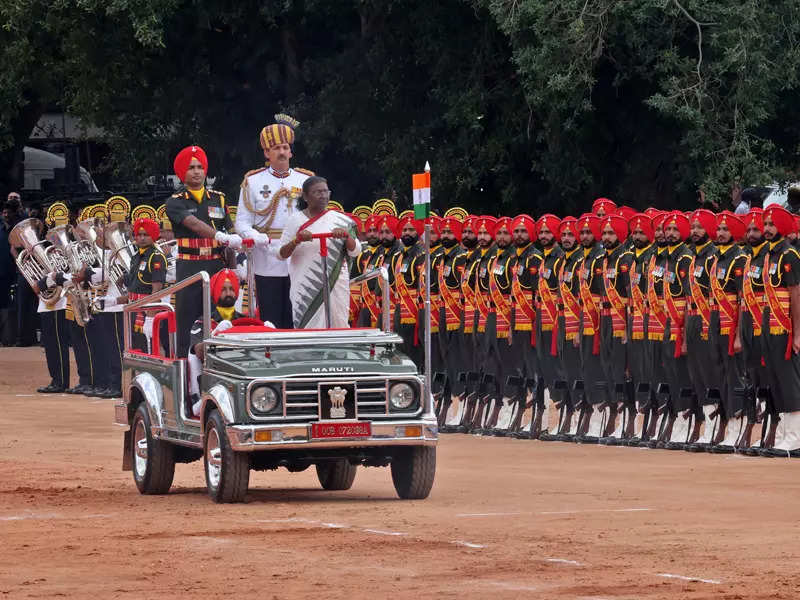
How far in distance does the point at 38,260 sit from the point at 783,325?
492 inches

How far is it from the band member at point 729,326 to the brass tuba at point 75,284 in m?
10.8

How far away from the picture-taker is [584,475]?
17188 mm

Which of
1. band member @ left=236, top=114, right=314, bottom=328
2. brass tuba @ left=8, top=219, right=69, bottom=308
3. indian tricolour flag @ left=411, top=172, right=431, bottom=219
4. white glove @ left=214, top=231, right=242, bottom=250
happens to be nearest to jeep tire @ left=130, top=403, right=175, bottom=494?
white glove @ left=214, top=231, right=242, bottom=250

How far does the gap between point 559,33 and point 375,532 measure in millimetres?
14893

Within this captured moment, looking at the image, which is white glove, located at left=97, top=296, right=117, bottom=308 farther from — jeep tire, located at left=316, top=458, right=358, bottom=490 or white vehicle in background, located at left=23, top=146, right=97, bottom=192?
white vehicle in background, located at left=23, top=146, right=97, bottom=192

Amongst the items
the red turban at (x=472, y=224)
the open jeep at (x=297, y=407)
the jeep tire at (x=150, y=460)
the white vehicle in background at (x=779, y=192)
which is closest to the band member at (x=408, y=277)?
the red turban at (x=472, y=224)

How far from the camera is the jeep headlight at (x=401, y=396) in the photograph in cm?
1462

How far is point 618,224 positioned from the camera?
2081 centimetres

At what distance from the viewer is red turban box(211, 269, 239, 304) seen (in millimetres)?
15570

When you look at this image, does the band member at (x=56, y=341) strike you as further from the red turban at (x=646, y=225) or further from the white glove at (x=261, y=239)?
the white glove at (x=261, y=239)

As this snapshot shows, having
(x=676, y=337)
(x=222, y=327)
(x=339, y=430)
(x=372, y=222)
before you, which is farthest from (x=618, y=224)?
(x=339, y=430)

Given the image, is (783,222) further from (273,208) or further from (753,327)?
(273,208)

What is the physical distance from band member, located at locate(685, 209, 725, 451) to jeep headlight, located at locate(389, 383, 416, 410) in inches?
214

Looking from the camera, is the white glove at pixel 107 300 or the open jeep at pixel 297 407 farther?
the white glove at pixel 107 300
